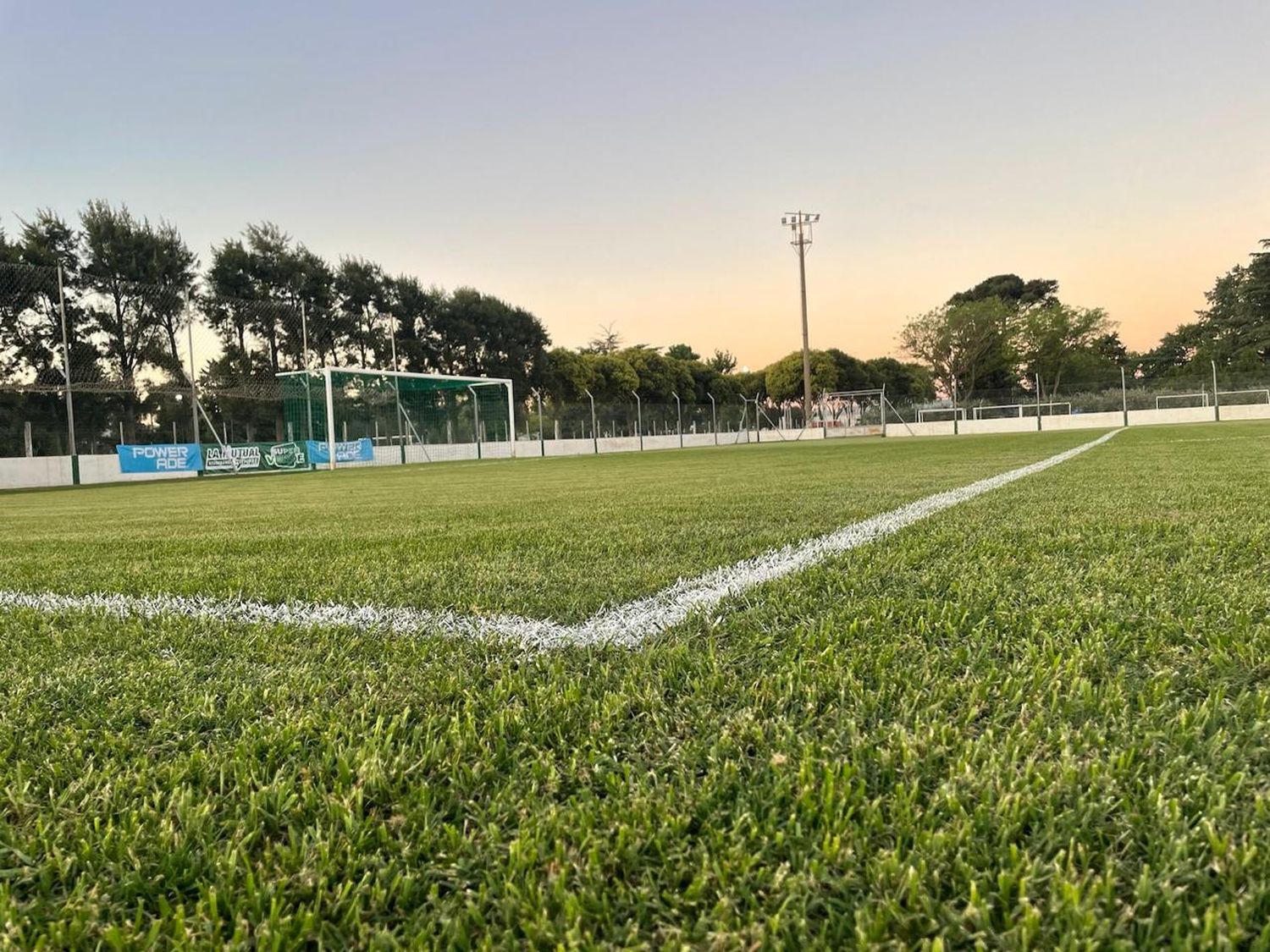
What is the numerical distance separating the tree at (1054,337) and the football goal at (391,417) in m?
39.9

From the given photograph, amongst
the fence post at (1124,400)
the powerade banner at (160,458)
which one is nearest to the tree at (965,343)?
the fence post at (1124,400)

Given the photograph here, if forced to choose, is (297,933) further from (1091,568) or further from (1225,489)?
(1225,489)

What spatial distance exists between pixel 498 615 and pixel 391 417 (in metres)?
23.4

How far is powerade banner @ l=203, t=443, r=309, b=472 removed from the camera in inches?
696

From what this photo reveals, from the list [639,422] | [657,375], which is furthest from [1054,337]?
[639,422]

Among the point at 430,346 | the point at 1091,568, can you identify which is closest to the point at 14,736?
the point at 1091,568

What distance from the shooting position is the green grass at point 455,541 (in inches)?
90.0

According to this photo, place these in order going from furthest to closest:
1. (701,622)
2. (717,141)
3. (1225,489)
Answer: (717,141) → (1225,489) → (701,622)

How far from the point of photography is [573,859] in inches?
30.1

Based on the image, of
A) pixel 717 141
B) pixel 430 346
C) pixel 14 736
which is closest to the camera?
pixel 14 736

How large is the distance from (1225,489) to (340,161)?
68.8 ft

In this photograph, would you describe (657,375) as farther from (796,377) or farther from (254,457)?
(254,457)

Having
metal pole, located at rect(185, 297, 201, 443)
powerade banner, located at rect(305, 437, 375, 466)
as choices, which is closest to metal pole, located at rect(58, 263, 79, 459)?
metal pole, located at rect(185, 297, 201, 443)

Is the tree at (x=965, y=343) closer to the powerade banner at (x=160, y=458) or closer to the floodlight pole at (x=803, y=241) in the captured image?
the floodlight pole at (x=803, y=241)
